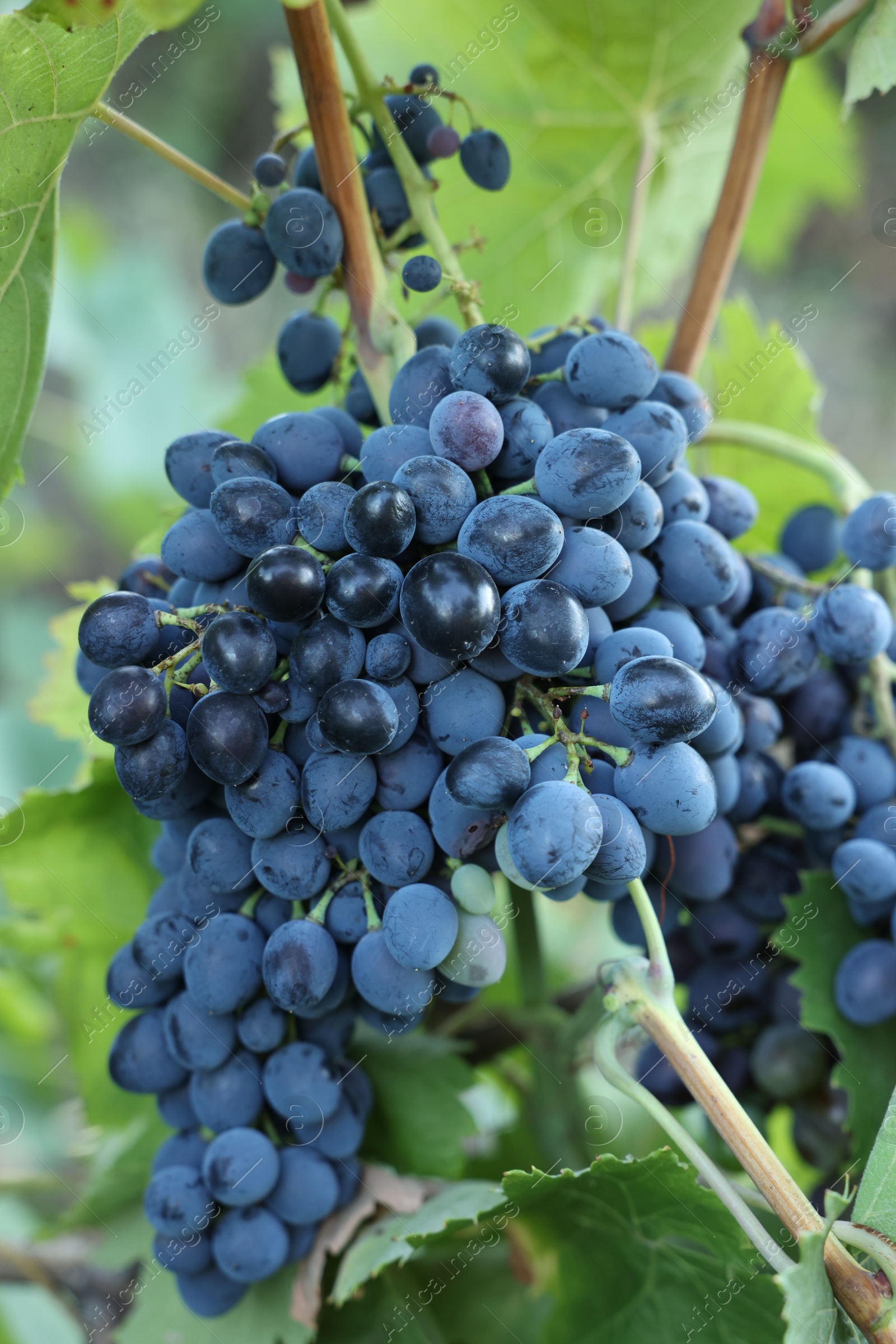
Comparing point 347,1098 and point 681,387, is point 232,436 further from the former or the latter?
point 347,1098

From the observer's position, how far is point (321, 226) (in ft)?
1.76

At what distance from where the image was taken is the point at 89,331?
5.91ft

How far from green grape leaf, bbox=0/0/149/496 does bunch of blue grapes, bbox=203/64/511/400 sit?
0.09 m

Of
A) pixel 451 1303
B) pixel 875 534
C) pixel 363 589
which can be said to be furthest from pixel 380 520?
pixel 451 1303

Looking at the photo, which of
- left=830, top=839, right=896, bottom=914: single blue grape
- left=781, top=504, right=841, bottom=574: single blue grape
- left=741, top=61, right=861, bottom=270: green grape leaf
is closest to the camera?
left=830, top=839, right=896, bottom=914: single blue grape

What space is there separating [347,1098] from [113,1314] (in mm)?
340

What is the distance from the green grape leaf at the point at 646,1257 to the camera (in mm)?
484

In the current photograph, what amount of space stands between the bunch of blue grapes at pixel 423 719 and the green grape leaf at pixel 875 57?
0.71ft

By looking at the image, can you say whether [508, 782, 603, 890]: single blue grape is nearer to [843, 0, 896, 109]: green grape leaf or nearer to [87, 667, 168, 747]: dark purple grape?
[87, 667, 168, 747]: dark purple grape

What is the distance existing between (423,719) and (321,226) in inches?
11.0

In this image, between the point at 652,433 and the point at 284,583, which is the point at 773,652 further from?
the point at 284,583

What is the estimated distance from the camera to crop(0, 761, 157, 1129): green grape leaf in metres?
0.73

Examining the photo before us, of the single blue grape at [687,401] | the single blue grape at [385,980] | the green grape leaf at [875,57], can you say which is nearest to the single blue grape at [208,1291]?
the single blue grape at [385,980]

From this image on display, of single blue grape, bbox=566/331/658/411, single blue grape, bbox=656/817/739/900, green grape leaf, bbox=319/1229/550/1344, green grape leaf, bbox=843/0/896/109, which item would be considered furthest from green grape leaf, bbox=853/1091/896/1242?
green grape leaf, bbox=843/0/896/109
